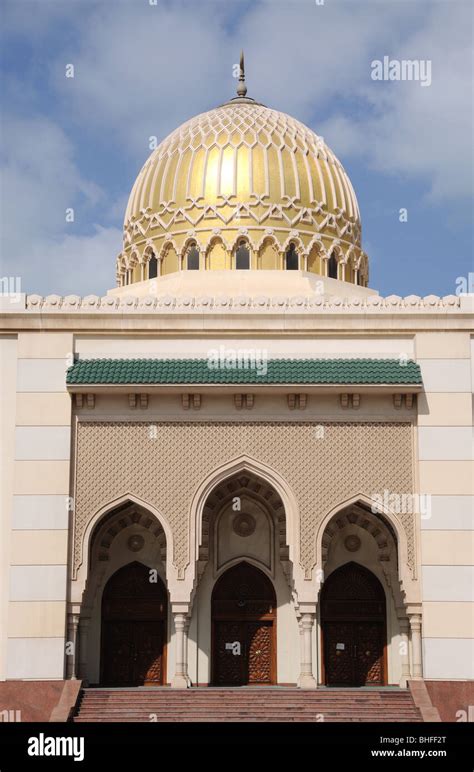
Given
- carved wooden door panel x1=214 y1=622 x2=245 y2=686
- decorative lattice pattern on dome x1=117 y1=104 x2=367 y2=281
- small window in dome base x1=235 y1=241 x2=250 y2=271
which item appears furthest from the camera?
decorative lattice pattern on dome x1=117 y1=104 x2=367 y2=281

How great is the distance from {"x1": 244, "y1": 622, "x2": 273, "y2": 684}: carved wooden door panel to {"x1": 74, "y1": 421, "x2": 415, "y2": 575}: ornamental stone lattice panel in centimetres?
Result: 182

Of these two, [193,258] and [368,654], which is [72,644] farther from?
[193,258]

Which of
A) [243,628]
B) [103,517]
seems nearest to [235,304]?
[103,517]

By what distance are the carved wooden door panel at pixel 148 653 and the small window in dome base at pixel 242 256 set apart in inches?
233

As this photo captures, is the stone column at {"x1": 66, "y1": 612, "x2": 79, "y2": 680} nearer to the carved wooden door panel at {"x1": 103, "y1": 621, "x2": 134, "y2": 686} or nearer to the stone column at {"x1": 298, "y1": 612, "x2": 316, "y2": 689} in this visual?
the carved wooden door panel at {"x1": 103, "y1": 621, "x2": 134, "y2": 686}

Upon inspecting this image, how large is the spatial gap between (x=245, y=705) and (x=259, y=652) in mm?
1831

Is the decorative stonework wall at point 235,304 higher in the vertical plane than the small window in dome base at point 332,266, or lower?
lower

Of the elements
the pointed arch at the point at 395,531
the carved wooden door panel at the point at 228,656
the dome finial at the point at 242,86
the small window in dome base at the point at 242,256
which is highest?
the dome finial at the point at 242,86

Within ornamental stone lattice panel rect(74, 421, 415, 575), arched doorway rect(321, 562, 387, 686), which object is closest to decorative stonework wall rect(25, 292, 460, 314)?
ornamental stone lattice panel rect(74, 421, 415, 575)

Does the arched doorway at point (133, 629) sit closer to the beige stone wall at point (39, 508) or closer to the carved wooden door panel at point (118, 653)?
the carved wooden door panel at point (118, 653)

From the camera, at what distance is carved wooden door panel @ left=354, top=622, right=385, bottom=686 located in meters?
15.6

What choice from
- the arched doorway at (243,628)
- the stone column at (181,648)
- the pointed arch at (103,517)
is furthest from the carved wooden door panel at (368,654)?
the pointed arch at (103,517)

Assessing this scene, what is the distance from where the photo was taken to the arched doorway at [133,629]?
15609 mm
